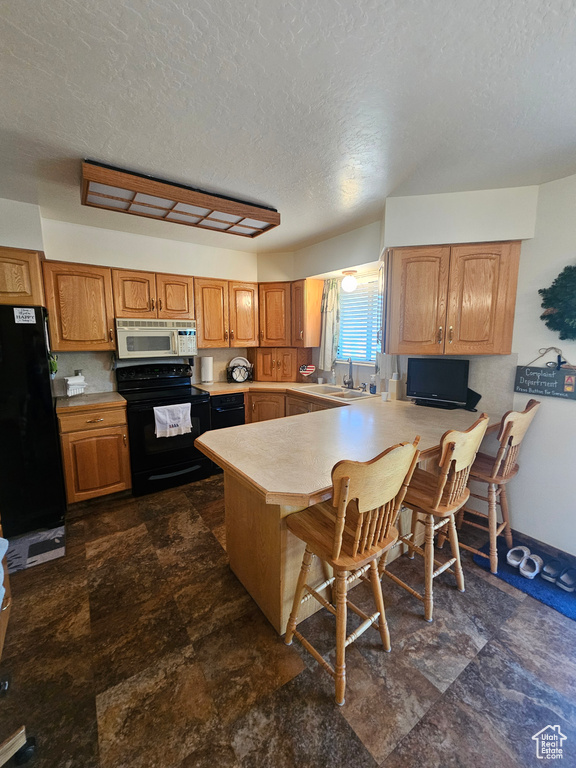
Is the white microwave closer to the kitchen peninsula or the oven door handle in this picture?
the oven door handle

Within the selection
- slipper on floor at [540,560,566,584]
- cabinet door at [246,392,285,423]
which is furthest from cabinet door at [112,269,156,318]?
slipper on floor at [540,560,566,584]

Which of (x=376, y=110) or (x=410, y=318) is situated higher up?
(x=376, y=110)

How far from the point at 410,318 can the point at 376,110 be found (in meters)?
1.41

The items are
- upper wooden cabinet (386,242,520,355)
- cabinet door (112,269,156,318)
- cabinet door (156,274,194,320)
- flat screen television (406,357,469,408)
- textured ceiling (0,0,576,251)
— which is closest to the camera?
textured ceiling (0,0,576,251)

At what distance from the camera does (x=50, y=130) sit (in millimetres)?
1547

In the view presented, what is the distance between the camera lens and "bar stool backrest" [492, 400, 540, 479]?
182 centimetres

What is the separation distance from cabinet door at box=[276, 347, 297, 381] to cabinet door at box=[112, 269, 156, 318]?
1.59 metres

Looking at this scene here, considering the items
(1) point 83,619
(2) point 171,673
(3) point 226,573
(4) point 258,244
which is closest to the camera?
(2) point 171,673

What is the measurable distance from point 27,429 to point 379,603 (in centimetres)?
272

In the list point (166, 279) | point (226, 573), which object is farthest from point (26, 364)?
point (226, 573)

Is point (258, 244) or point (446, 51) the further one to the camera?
point (258, 244)

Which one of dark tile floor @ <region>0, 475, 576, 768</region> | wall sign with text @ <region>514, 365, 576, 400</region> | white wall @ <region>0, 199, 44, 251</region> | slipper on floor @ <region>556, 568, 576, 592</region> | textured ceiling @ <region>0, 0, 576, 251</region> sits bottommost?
dark tile floor @ <region>0, 475, 576, 768</region>

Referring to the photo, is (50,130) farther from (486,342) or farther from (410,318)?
(486,342)

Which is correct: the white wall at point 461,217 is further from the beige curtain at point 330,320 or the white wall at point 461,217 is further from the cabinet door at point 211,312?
the cabinet door at point 211,312
